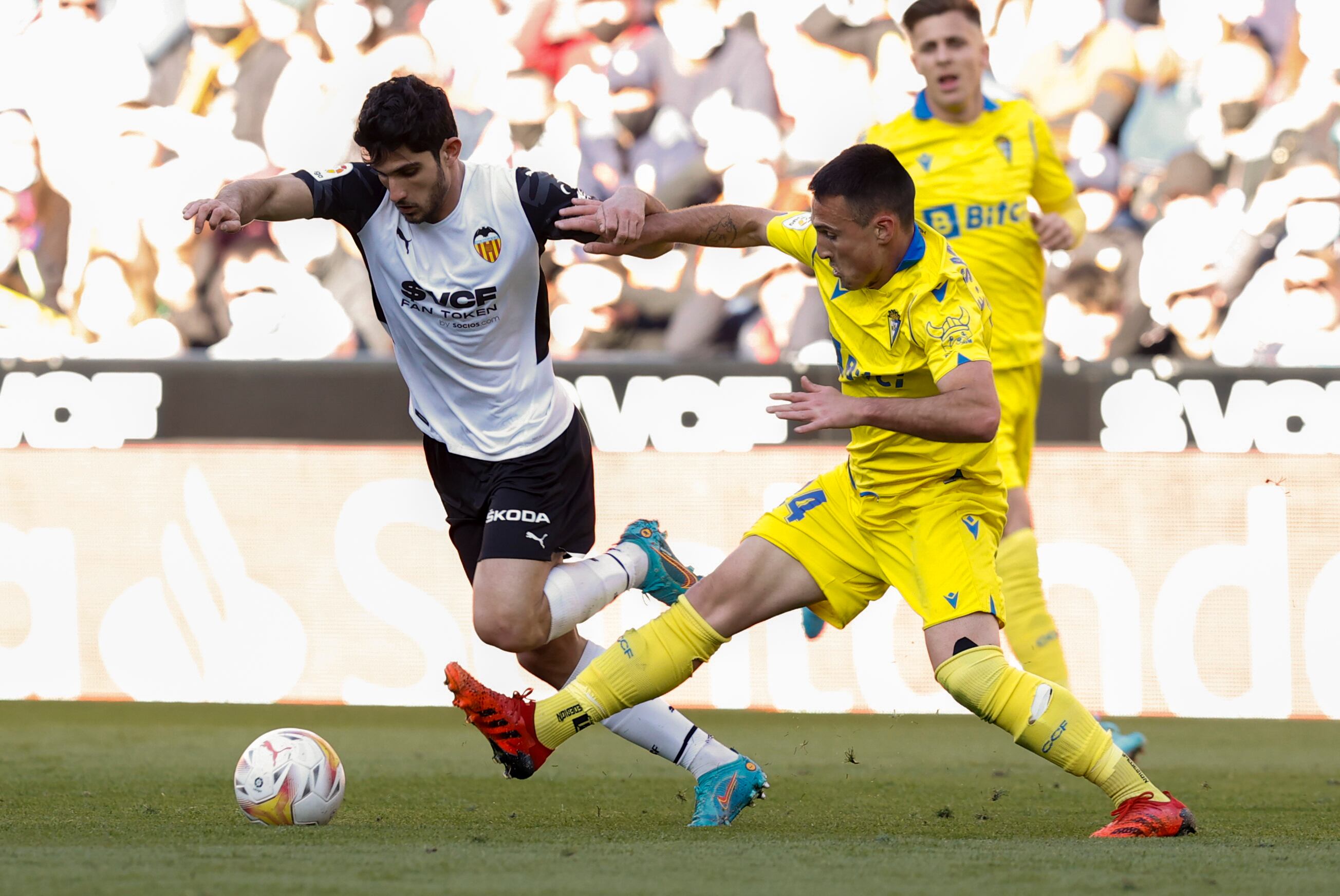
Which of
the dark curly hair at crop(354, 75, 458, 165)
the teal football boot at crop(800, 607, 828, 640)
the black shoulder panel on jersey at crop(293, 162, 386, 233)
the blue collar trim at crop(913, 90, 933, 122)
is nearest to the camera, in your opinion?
the dark curly hair at crop(354, 75, 458, 165)

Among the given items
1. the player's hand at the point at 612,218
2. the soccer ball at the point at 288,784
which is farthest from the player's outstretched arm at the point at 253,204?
the soccer ball at the point at 288,784

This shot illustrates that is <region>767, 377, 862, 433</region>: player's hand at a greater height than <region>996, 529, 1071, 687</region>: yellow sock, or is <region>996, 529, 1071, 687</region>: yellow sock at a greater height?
<region>767, 377, 862, 433</region>: player's hand

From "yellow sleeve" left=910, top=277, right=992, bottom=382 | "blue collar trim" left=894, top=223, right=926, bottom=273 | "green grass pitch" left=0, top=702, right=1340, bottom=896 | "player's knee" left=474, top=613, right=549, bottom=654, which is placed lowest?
"green grass pitch" left=0, top=702, right=1340, bottom=896

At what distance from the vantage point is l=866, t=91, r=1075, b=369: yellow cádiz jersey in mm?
5430

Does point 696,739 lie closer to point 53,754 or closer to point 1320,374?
point 53,754

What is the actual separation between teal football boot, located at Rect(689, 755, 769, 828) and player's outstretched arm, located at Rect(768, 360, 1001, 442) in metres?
1.03

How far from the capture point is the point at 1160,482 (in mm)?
6852

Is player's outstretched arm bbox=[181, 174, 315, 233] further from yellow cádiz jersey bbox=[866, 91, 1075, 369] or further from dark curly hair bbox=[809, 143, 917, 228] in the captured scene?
yellow cádiz jersey bbox=[866, 91, 1075, 369]

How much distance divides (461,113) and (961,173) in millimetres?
4161

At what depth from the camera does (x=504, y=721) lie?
3990mm

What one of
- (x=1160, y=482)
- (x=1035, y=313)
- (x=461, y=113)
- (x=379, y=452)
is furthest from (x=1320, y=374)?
(x=461, y=113)

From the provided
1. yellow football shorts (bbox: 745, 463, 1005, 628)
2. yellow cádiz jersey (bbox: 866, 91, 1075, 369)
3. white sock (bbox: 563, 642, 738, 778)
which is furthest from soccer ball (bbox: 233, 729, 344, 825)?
yellow cádiz jersey (bbox: 866, 91, 1075, 369)

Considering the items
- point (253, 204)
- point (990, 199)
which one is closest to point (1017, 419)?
point (990, 199)

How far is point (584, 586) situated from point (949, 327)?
127 cm
